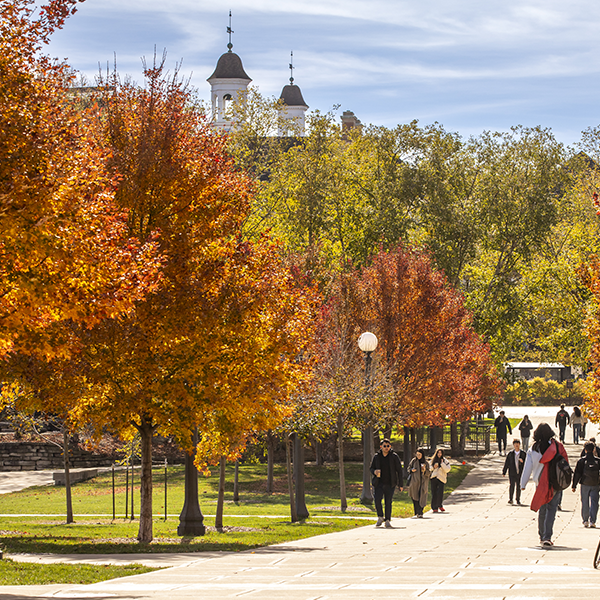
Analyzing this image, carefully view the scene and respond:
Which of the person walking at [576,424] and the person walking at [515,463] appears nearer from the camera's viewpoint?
the person walking at [515,463]

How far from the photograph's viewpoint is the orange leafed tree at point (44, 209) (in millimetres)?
8367

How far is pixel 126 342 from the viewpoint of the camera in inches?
524

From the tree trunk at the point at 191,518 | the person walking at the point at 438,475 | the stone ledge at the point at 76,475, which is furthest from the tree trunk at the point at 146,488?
the stone ledge at the point at 76,475

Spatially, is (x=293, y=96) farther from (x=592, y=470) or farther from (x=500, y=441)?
(x=592, y=470)

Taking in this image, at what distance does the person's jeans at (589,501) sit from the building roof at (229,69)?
90493 millimetres

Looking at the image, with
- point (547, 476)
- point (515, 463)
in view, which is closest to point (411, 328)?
point (515, 463)

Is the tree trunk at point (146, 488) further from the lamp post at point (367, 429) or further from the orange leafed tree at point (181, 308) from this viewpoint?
the lamp post at point (367, 429)

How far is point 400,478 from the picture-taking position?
16578mm

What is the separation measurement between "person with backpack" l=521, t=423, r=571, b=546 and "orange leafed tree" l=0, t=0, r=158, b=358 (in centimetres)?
620

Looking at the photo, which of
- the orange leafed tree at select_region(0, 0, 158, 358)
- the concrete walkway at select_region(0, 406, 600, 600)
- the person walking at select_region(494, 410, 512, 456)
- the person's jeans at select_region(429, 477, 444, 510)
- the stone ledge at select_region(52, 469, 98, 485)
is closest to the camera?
the concrete walkway at select_region(0, 406, 600, 600)

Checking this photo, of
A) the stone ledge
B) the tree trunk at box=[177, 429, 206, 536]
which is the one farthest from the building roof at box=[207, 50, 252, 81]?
the tree trunk at box=[177, 429, 206, 536]

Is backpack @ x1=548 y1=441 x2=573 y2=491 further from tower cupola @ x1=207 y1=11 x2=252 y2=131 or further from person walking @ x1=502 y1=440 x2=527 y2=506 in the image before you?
tower cupola @ x1=207 y1=11 x2=252 y2=131

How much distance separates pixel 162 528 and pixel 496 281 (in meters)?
26.4

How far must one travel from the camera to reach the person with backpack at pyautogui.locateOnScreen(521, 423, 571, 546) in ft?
38.3
